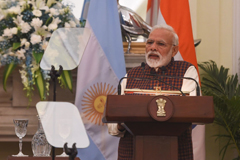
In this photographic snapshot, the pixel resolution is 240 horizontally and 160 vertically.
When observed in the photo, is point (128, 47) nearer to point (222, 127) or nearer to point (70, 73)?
point (70, 73)

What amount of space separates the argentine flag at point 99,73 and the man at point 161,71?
0.82m

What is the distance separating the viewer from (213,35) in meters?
4.46

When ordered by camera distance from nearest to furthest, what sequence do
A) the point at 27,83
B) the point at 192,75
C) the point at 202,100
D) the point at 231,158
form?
the point at 202,100 → the point at 192,75 → the point at 27,83 → the point at 231,158

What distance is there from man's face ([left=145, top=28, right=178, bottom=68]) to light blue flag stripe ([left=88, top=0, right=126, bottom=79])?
95 cm

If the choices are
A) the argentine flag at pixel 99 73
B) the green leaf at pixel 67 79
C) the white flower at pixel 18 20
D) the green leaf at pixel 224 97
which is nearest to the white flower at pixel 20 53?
the white flower at pixel 18 20

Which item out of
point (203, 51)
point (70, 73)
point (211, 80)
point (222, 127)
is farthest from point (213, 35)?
point (70, 73)

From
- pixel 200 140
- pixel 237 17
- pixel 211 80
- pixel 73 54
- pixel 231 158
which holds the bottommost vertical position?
pixel 231 158

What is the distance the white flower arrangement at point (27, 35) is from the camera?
138 inches

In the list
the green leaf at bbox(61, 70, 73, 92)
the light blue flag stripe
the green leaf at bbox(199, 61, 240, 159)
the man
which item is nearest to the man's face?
the man

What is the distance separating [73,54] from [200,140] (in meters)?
1.99

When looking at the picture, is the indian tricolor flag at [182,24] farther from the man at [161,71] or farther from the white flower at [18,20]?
the white flower at [18,20]

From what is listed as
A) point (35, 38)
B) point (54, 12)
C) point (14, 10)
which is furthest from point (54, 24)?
point (14, 10)

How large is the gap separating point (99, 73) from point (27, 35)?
0.72 m

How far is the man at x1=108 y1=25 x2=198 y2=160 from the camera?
2629 millimetres
